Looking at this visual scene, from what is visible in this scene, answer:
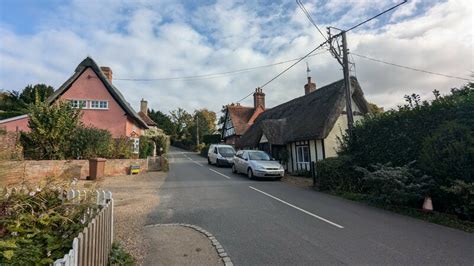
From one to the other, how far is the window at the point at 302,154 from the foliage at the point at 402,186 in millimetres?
9889

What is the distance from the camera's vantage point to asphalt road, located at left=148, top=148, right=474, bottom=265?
15.9 feet

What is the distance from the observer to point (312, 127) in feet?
61.7

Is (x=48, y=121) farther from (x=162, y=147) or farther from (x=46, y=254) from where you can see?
(x=162, y=147)

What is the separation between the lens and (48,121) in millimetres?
15297

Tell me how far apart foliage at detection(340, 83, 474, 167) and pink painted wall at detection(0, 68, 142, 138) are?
18.2 m

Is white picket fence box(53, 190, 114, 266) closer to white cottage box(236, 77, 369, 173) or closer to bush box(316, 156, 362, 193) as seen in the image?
bush box(316, 156, 362, 193)

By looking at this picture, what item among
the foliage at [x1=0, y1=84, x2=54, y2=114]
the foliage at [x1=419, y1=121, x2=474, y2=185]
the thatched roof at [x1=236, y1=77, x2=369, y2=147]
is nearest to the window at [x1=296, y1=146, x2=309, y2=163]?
the thatched roof at [x1=236, y1=77, x2=369, y2=147]

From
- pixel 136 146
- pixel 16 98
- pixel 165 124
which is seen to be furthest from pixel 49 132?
pixel 165 124

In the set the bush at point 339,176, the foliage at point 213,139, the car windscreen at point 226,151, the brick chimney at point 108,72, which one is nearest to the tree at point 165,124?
the foliage at point 213,139

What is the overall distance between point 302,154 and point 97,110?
1694 cm

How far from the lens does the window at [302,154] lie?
19.4 meters

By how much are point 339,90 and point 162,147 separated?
853 inches

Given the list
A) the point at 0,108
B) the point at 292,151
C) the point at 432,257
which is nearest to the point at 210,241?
the point at 432,257

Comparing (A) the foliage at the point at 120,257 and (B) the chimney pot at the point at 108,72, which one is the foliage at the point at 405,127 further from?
(B) the chimney pot at the point at 108,72
